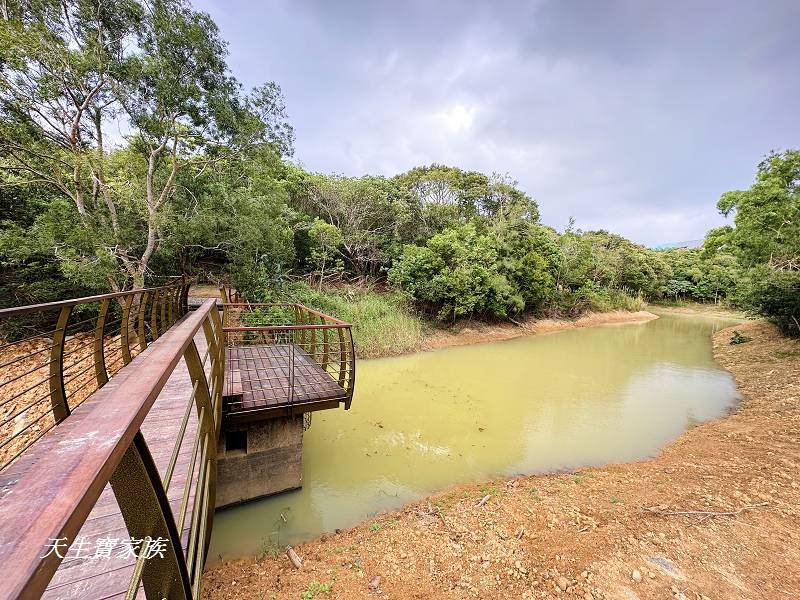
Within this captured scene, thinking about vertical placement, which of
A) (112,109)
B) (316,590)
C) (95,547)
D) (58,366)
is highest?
(112,109)

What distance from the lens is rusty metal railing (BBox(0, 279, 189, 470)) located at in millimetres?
1748

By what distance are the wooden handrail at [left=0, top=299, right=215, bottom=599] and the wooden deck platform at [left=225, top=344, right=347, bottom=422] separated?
2300 millimetres

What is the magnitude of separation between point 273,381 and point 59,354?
228 cm

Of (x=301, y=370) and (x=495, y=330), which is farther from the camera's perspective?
(x=495, y=330)

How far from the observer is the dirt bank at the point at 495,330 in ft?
39.2

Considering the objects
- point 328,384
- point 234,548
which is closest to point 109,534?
point 234,548

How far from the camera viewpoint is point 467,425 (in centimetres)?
581

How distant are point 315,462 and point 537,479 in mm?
3035

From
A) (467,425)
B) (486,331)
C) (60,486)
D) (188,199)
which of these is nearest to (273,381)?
(467,425)

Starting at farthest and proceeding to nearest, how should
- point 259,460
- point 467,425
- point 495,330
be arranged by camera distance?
point 495,330
point 467,425
point 259,460

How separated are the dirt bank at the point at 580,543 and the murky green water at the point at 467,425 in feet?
1.34

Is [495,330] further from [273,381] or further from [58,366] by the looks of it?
[58,366]

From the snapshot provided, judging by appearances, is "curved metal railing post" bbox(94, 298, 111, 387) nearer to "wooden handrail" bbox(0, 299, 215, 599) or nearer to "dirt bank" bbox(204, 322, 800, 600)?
"wooden handrail" bbox(0, 299, 215, 599)

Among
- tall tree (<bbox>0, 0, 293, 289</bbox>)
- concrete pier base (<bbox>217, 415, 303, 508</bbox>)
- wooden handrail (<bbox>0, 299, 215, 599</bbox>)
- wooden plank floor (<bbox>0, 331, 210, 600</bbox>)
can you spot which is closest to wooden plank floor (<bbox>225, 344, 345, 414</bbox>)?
concrete pier base (<bbox>217, 415, 303, 508</bbox>)
